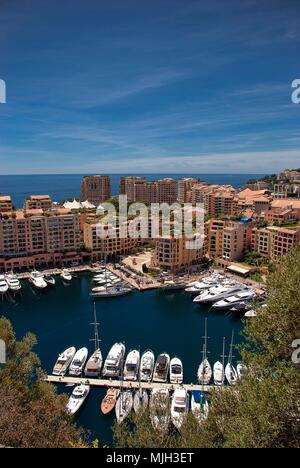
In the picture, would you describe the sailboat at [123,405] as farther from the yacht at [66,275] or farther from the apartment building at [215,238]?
the apartment building at [215,238]

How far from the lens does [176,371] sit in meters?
13.3

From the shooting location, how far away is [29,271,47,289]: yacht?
949 inches

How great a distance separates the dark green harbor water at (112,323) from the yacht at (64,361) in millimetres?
455

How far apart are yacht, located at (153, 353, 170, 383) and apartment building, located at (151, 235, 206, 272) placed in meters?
12.1

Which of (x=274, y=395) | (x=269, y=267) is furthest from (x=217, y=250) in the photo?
(x=274, y=395)

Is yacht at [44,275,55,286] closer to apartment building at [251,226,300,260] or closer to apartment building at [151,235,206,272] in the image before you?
apartment building at [151,235,206,272]

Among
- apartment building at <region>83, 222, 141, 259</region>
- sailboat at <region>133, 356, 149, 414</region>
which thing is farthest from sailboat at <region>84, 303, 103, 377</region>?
apartment building at <region>83, 222, 141, 259</region>

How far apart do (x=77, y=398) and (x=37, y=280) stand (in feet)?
46.8

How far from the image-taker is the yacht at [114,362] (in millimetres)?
13516

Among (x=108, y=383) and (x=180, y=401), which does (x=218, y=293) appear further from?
(x=180, y=401)

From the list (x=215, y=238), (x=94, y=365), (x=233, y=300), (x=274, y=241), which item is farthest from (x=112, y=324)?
(x=274, y=241)

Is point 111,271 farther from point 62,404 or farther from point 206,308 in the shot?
point 62,404

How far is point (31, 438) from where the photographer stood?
527 centimetres
